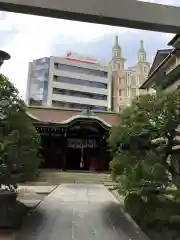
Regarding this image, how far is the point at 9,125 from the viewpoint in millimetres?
7371

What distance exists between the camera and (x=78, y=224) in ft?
24.3

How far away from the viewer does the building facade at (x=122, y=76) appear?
68.1m

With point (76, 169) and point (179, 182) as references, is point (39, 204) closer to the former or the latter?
point (179, 182)

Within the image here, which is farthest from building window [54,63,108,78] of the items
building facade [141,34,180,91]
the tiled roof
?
building facade [141,34,180,91]

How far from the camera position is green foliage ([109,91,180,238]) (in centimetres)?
665

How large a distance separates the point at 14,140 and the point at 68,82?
62.3 metres

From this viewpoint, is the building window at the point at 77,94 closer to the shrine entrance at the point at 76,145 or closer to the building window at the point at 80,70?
the building window at the point at 80,70

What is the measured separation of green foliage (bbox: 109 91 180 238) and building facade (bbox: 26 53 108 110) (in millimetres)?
59177

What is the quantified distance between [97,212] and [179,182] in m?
3.41

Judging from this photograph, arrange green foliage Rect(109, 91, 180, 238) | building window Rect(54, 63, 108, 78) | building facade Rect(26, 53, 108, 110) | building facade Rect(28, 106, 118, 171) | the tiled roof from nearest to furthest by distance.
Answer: green foliage Rect(109, 91, 180, 238) < building facade Rect(28, 106, 118, 171) < the tiled roof < building facade Rect(26, 53, 108, 110) < building window Rect(54, 63, 108, 78)

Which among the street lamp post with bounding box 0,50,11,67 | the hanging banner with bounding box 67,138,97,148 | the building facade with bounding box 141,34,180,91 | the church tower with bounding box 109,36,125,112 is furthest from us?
the church tower with bounding box 109,36,125,112

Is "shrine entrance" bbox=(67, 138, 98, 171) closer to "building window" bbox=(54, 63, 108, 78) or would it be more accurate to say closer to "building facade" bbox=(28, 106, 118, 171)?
"building facade" bbox=(28, 106, 118, 171)

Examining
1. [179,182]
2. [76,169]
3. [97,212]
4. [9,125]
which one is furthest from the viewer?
[76,169]

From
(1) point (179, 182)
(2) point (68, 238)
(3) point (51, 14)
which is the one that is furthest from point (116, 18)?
(2) point (68, 238)
